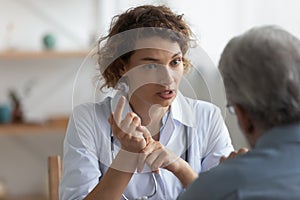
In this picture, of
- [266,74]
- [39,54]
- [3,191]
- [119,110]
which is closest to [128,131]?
[119,110]

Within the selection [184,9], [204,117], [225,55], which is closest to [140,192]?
[204,117]

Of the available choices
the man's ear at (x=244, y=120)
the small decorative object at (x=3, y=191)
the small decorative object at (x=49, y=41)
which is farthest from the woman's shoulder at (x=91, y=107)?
the small decorative object at (x=3, y=191)

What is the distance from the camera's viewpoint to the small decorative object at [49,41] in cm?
358

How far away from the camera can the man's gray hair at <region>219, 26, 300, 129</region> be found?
1.06 metres

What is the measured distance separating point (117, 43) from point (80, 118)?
210 mm

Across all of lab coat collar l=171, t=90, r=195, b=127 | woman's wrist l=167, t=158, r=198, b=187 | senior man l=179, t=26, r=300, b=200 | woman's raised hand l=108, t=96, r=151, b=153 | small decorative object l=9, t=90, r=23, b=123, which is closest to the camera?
senior man l=179, t=26, r=300, b=200

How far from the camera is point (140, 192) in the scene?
1.55 metres

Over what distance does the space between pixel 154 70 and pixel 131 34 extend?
0.33ft

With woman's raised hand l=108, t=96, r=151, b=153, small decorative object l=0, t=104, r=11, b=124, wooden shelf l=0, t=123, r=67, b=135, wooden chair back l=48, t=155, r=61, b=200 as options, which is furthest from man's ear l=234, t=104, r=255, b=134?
small decorative object l=0, t=104, r=11, b=124

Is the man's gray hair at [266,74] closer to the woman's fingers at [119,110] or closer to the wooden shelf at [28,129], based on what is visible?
the woman's fingers at [119,110]

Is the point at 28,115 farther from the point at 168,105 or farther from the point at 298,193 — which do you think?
the point at 298,193

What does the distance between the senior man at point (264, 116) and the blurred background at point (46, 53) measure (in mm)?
2410

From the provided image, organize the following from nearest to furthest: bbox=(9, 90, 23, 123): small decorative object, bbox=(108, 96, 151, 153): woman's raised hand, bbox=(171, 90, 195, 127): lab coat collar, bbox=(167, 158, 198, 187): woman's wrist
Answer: bbox=(108, 96, 151, 153): woman's raised hand → bbox=(167, 158, 198, 187): woman's wrist → bbox=(171, 90, 195, 127): lab coat collar → bbox=(9, 90, 23, 123): small decorative object

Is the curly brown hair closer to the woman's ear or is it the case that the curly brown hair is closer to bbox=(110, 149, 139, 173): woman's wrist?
the woman's ear
